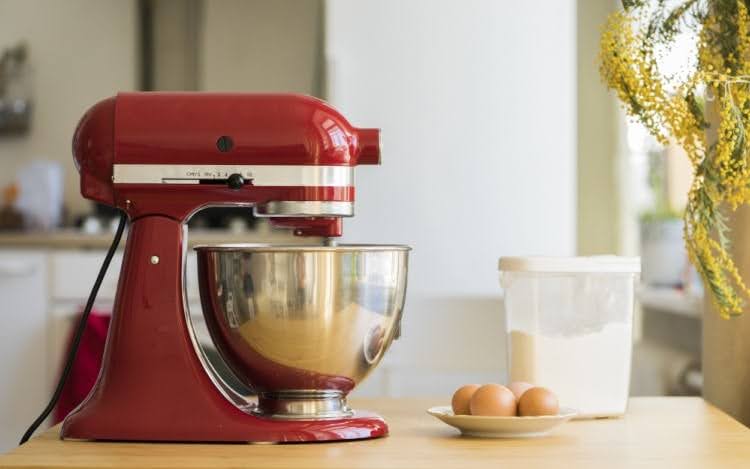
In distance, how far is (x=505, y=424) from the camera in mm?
1039

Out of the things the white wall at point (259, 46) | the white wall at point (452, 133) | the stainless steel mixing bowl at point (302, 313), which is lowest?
the stainless steel mixing bowl at point (302, 313)

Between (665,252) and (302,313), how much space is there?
284 cm

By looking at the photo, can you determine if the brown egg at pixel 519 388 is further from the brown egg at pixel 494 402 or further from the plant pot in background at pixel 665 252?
the plant pot in background at pixel 665 252

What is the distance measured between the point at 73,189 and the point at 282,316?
3.30m

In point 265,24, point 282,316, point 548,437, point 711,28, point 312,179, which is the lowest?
point 548,437

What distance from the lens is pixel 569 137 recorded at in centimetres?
307

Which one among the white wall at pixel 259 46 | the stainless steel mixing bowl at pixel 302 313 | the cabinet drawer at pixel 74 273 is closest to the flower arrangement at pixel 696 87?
the stainless steel mixing bowl at pixel 302 313

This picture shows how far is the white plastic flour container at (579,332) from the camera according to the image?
1.18 m

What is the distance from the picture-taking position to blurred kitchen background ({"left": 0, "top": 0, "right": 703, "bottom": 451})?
120 inches

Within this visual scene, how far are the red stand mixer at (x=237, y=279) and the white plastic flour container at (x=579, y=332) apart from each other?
0.60ft

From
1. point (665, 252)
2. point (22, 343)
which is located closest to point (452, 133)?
point (665, 252)

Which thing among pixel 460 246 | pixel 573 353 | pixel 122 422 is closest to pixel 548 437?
pixel 573 353

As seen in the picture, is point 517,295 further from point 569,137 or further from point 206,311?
point 569,137

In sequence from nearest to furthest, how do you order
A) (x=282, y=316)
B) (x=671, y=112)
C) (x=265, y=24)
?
1. (x=282, y=316)
2. (x=671, y=112)
3. (x=265, y=24)
